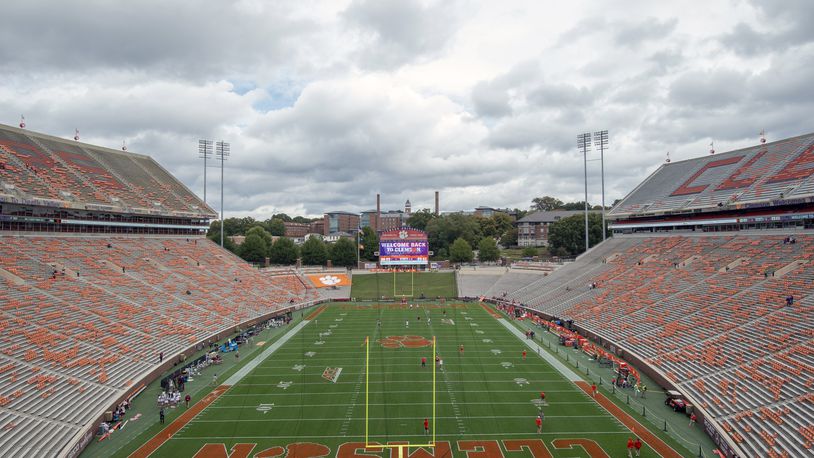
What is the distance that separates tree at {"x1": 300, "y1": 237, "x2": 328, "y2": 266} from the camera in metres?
71.9

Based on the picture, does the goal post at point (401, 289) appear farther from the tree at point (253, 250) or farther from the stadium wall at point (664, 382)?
the stadium wall at point (664, 382)

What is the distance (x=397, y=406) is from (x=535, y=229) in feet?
280

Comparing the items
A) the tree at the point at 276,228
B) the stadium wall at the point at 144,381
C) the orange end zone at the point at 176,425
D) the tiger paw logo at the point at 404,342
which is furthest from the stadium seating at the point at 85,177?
the tree at the point at 276,228

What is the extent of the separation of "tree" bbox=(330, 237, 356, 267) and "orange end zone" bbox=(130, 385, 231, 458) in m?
48.3

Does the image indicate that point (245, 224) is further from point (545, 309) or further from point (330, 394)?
point (330, 394)

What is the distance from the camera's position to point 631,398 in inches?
853

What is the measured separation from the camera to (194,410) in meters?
20.4

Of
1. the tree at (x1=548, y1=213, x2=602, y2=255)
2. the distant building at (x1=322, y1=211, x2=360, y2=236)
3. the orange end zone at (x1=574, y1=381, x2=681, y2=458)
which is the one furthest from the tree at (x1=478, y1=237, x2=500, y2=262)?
the distant building at (x1=322, y1=211, x2=360, y2=236)

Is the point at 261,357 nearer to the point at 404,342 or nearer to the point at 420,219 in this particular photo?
the point at 404,342

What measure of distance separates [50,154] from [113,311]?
25258 millimetres

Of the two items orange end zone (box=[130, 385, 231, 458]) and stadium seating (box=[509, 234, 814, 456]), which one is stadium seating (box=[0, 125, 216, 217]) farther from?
stadium seating (box=[509, 234, 814, 456])

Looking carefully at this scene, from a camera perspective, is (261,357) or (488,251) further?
(488,251)

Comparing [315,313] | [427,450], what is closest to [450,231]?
[315,313]

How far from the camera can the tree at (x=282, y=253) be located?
235 feet
